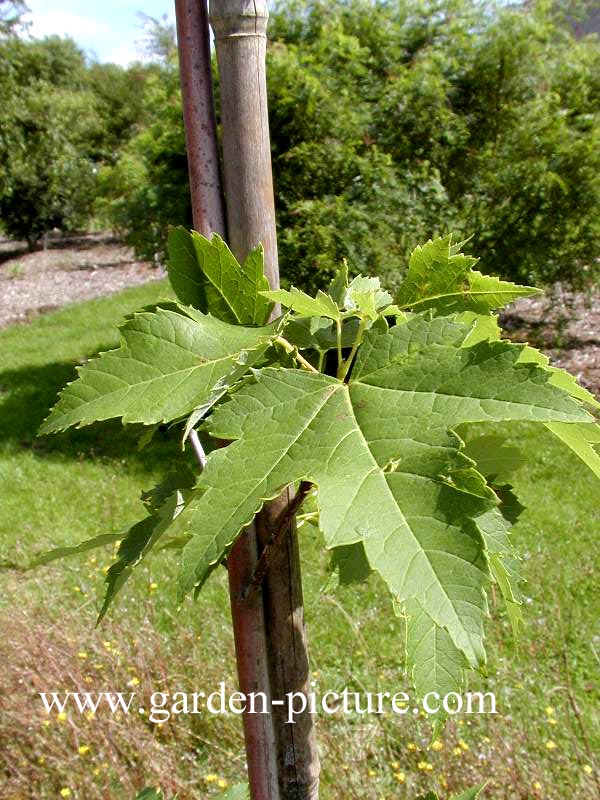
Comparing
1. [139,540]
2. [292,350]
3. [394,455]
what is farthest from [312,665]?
[394,455]

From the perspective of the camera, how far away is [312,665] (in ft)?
10.6

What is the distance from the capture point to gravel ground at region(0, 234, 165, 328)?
11469 mm

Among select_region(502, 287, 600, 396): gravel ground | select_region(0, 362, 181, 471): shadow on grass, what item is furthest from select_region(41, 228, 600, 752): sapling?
select_region(502, 287, 600, 396): gravel ground

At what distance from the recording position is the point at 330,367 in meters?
0.87

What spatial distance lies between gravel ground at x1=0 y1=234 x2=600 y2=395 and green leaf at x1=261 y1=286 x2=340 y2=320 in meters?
5.67

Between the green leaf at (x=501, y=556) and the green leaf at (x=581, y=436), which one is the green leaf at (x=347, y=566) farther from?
the green leaf at (x=581, y=436)

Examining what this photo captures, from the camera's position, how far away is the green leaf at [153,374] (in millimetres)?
711

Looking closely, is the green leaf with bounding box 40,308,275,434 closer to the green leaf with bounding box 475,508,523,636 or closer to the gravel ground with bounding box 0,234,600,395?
the green leaf with bounding box 475,508,523,636

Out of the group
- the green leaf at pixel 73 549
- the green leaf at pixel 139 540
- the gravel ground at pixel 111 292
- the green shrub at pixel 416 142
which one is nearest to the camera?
the green leaf at pixel 139 540

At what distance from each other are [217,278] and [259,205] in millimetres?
119

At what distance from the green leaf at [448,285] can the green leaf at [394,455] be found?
131 millimetres

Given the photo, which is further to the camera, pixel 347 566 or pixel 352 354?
pixel 347 566

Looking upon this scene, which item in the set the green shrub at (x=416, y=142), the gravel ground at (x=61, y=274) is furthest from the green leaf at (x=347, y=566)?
the gravel ground at (x=61, y=274)

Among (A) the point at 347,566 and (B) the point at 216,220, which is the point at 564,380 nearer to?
(A) the point at 347,566
